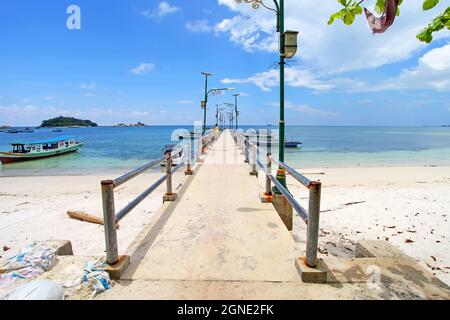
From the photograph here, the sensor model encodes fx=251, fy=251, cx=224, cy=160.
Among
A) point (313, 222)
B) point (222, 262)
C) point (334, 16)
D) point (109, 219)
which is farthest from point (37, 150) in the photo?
point (334, 16)

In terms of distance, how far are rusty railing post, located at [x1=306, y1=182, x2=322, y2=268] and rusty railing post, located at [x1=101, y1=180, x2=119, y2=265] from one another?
2.28 metres

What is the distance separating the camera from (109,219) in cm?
297

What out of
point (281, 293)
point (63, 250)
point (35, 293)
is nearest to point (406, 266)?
point (281, 293)

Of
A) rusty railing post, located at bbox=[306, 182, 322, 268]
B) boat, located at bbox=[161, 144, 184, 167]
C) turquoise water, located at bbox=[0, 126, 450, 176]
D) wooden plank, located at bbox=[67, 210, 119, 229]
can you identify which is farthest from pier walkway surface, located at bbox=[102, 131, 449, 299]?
turquoise water, located at bbox=[0, 126, 450, 176]

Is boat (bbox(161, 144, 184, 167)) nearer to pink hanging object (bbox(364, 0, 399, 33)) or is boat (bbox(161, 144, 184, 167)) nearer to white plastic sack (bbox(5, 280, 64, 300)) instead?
white plastic sack (bbox(5, 280, 64, 300))

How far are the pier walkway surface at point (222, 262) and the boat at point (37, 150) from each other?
33409 millimetres

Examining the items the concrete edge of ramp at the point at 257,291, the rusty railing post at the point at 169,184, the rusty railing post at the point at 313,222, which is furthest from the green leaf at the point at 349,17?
the rusty railing post at the point at 169,184

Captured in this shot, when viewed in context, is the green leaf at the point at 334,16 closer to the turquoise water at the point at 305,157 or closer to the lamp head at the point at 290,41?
the lamp head at the point at 290,41

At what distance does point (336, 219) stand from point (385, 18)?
7.74 metres

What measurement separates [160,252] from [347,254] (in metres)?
4.74

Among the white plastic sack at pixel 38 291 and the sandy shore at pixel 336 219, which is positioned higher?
the white plastic sack at pixel 38 291

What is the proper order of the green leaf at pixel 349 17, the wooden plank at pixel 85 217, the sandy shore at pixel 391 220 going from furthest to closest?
the wooden plank at pixel 85 217, the sandy shore at pixel 391 220, the green leaf at pixel 349 17

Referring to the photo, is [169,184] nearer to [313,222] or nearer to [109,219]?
[109,219]

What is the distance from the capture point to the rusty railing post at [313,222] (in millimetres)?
2752
